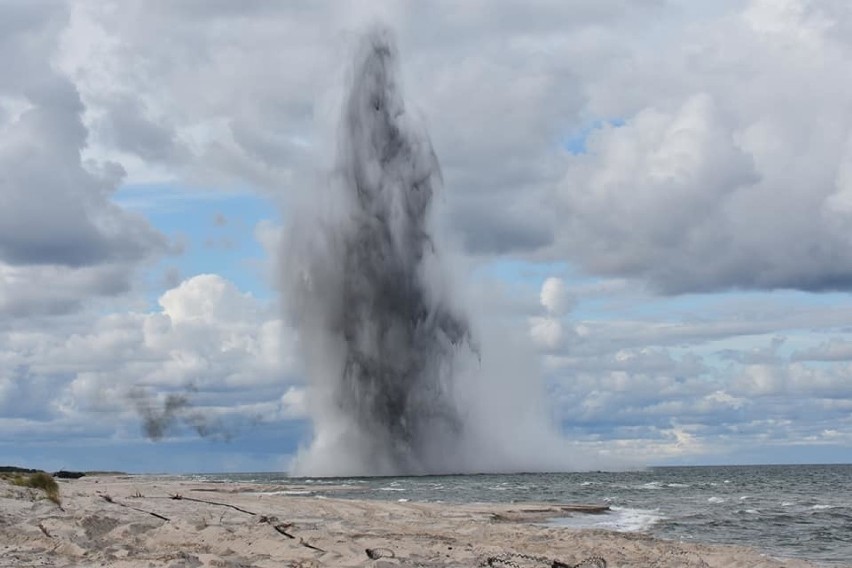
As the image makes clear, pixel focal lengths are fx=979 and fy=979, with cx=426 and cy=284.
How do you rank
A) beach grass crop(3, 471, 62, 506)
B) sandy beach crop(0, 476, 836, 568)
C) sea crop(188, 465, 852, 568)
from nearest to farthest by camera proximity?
sandy beach crop(0, 476, 836, 568)
beach grass crop(3, 471, 62, 506)
sea crop(188, 465, 852, 568)

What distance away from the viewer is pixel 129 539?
25.9 m

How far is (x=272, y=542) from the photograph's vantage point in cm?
2481

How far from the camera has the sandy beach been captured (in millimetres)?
22766

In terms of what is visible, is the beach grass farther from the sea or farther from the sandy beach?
the sea

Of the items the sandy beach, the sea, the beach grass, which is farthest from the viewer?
the sea

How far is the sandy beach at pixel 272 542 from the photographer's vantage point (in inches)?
896

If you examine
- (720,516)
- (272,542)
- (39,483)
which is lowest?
(272,542)

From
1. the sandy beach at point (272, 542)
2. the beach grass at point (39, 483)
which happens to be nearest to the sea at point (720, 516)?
the sandy beach at point (272, 542)

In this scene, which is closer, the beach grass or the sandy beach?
the sandy beach

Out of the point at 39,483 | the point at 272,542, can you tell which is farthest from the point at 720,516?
the point at 39,483

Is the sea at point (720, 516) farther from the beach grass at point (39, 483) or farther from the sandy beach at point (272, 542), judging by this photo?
the beach grass at point (39, 483)

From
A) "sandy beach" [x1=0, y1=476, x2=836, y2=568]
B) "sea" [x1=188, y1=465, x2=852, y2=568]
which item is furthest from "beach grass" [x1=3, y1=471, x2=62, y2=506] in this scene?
"sea" [x1=188, y1=465, x2=852, y2=568]

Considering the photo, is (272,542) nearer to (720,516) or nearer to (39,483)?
(39,483)

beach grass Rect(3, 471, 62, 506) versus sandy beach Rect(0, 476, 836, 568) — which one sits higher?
beach grass Rect(3, 471, 62, 506)
